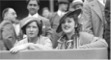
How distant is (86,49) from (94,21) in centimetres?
175

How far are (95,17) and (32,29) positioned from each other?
3.42 feet

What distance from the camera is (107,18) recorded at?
5.14 metres

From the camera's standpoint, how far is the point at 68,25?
5.93 metres

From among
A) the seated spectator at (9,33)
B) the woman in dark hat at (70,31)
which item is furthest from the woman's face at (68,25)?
the seated spectator at (9,33)

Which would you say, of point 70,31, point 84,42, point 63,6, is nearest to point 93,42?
point 84,42

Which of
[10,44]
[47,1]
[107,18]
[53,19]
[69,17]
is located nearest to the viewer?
[107,18]

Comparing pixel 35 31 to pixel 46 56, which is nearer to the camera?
pixel 46 56


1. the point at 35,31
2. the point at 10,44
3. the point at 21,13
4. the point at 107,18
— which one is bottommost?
the point at 21,13

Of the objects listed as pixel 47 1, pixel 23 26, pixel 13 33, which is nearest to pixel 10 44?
pixel 13 33

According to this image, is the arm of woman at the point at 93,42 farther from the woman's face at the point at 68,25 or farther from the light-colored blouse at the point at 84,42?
the woman's face at the point at 68,25

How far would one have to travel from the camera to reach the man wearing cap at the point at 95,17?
6262mm

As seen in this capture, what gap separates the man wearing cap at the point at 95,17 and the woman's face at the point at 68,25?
337 millimetres

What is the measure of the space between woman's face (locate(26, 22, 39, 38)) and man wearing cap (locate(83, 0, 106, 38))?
79cm

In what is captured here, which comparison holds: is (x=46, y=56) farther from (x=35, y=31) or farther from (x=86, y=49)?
(x=35, y=31)
